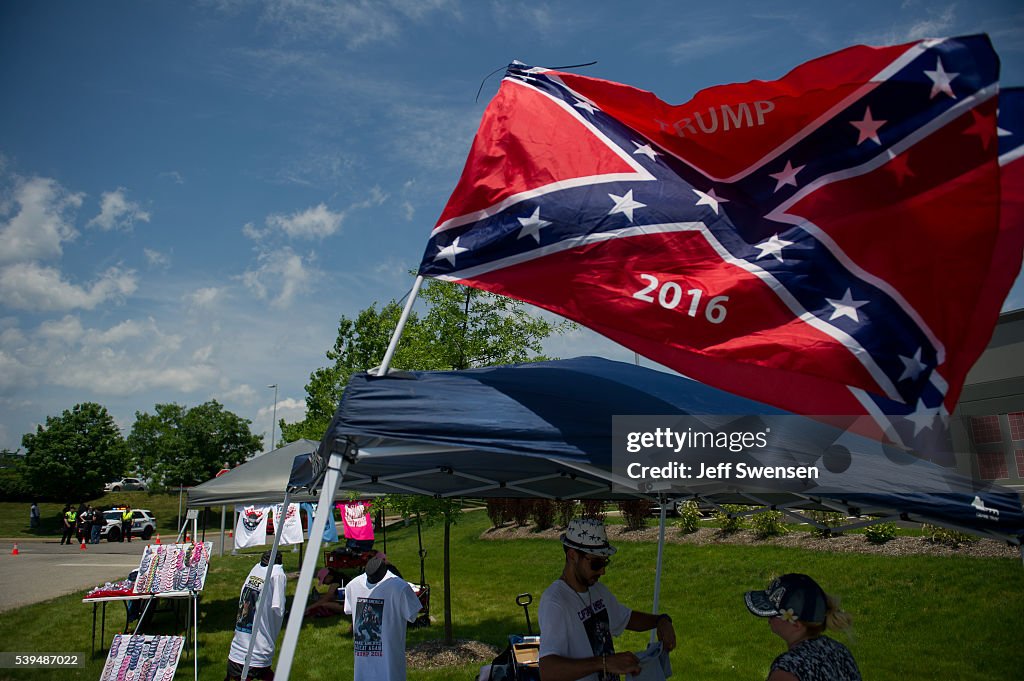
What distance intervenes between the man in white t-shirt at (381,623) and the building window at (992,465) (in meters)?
17.7

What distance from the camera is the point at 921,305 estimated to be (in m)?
3.64

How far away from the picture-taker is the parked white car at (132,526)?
37.1 metres

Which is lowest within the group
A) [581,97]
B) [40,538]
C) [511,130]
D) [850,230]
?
[40,538]

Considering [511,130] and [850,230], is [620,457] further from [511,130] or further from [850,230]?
[511,130]

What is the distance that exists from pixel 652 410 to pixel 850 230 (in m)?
1.56

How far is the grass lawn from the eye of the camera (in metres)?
8.69

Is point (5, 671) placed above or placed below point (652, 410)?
below

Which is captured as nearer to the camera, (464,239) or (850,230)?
(850,230)

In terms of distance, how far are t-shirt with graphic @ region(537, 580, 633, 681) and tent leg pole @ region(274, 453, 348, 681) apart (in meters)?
1.28

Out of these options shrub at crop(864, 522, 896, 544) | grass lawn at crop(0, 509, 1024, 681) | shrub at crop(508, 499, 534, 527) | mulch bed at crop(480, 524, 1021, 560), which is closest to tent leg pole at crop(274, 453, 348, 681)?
grass lawn at crop(0, 509, 1024, 681)

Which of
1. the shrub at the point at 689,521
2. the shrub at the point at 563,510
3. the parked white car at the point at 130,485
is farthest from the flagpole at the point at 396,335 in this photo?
the parked white car at the point at 130,485

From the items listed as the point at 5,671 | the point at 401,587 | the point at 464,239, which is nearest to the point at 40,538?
the point at 5,671

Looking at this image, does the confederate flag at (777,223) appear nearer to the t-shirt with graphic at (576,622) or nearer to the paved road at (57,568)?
the t-shirt with graphic at (576,622)

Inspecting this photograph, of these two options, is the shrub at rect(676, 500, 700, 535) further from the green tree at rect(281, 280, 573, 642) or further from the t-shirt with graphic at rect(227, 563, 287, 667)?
the t-shirt with graphic at rect(227, 563, 287, 667)
